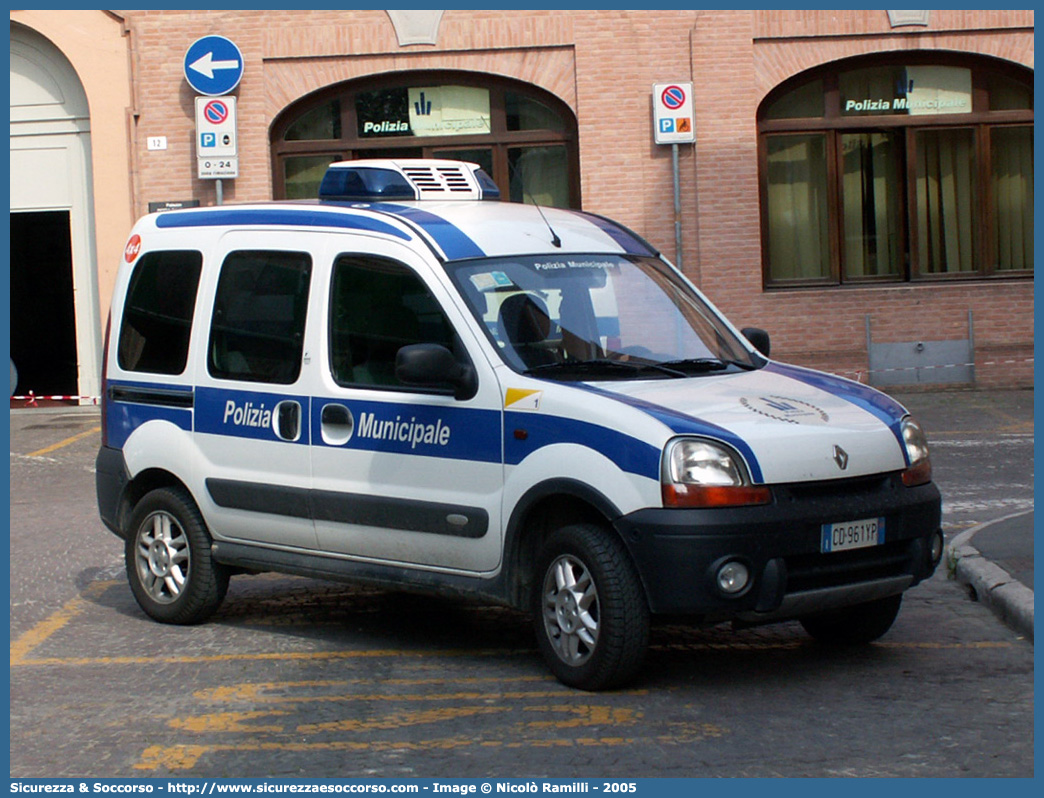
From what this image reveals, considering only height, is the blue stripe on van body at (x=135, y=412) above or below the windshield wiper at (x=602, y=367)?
below

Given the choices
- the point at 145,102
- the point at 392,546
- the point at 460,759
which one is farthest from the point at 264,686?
the point at 145,102

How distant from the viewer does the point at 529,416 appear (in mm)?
6102

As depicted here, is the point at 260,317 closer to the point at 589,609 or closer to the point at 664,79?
the point at 589,609

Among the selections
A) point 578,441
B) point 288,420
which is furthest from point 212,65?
point 578,441

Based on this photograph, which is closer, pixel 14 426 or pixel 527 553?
pixel 527 553

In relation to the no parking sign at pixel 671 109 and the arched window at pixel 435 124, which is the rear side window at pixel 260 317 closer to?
the no parking sign at pixel 671 109

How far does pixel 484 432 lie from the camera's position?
625cm

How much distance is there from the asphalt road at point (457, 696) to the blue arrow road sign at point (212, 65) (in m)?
11.8

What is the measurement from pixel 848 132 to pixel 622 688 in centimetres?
1528

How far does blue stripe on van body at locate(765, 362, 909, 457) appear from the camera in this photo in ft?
20.3

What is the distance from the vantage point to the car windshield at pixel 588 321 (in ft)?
21.0

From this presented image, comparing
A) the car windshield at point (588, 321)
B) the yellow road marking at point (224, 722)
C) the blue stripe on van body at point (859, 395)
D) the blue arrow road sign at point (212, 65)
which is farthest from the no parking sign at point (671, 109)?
the yellow road marking at point (224, 722)

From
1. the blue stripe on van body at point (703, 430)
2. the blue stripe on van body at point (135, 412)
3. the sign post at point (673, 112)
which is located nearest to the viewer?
the blue stripe on van body at point (703, 430)

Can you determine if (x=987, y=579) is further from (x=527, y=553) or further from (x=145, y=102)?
(x=145, y=102)
